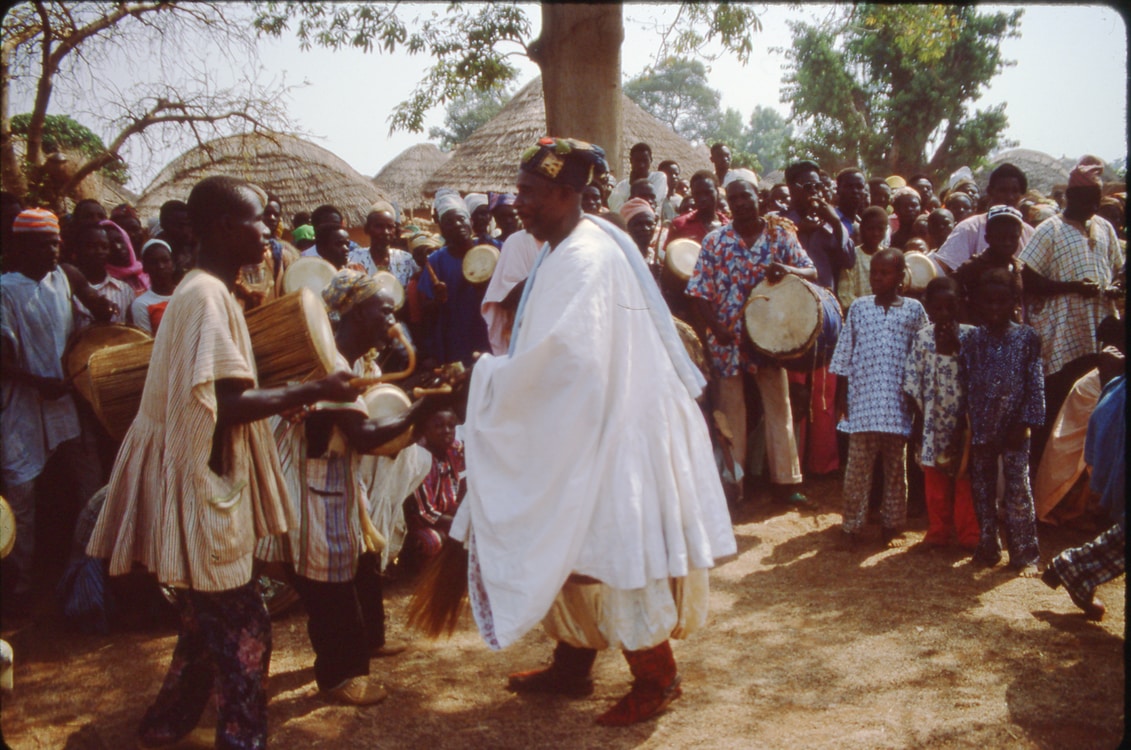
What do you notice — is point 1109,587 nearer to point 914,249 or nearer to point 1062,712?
point 1062,712

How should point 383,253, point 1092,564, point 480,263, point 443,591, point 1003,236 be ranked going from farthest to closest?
point 383,253 < point 480,263 < point 1003,236 < point 1092,564 < point 443,591

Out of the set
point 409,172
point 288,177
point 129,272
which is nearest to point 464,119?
point 409,172

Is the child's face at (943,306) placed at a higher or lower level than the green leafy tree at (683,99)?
lower

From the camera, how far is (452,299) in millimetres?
6910

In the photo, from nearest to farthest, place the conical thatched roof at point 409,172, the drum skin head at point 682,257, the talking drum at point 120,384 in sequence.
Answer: the talking drum at point 120,384 < the drum skin head at point 682,257 < the conical thatched roof at point 409,172

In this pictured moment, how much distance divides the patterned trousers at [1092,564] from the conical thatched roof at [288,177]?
23.2 feet

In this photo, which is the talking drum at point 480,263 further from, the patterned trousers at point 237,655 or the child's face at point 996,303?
the patterned trousers at point 237,655

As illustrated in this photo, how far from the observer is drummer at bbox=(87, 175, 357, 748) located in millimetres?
2842

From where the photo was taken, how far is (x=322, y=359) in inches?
128

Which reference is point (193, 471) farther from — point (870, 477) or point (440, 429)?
point (870, 477)

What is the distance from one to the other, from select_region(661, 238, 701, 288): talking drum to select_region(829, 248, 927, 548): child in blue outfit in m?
1.49

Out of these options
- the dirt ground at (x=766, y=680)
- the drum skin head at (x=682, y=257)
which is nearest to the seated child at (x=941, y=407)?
the dirt ground at (x=766, y=680)

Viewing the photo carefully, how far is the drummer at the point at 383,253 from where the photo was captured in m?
7.11

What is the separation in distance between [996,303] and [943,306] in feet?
1.04
